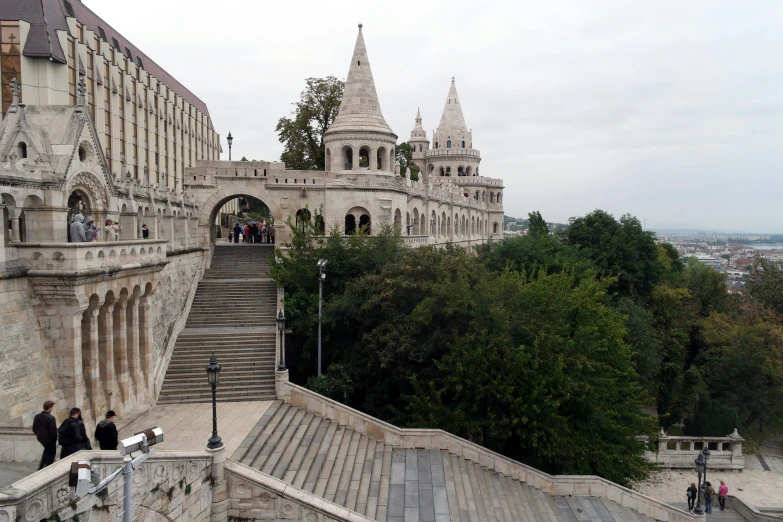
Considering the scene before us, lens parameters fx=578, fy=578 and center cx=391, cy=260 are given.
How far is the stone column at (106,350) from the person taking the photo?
15.6 metres

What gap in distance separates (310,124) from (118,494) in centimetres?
3566

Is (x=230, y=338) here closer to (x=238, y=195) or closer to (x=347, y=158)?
(x=238, y=195)

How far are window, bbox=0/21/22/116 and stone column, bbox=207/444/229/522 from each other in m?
28.1

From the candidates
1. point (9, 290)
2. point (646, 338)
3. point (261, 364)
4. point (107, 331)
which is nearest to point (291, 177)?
point (261, 364)

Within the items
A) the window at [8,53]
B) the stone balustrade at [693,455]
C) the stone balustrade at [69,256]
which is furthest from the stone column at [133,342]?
the stone balustrade at [693,455]

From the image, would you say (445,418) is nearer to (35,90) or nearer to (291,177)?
(291,177)

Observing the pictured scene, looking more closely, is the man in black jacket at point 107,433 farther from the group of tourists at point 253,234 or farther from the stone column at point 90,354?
the group of tourists at point 253,234

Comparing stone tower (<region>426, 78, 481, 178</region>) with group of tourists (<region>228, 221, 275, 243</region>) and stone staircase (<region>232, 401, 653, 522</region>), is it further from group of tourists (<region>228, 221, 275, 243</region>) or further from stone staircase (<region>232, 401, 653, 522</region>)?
stone staircase (<region>232, 401, 653, 522</region>)

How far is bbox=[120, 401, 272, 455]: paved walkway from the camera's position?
51.4ft

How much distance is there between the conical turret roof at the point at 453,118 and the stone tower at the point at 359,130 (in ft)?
119

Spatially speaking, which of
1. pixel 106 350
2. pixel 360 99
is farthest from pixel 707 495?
pixel 360 99

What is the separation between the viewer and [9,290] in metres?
12.9

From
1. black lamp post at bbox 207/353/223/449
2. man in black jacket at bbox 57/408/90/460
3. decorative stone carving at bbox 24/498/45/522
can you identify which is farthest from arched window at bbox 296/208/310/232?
decorative stone carving at bbox 24/498/45/522

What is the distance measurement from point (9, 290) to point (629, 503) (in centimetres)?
1773
